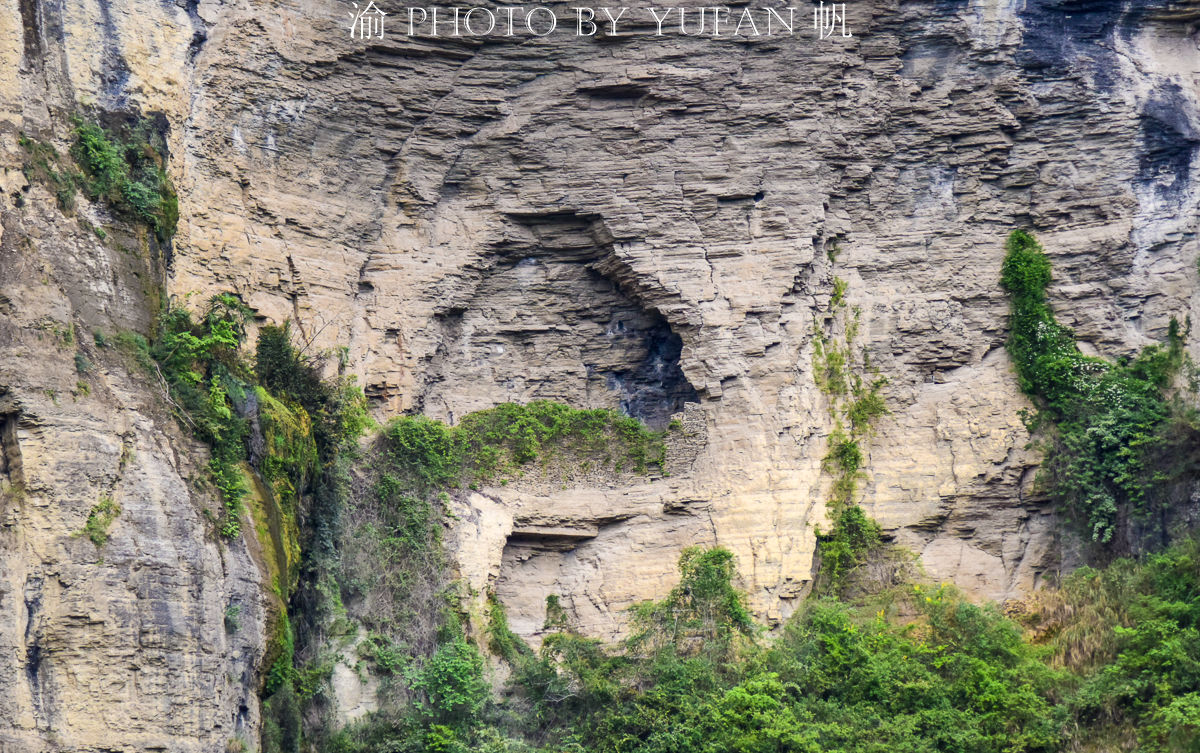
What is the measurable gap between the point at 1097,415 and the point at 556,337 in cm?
738

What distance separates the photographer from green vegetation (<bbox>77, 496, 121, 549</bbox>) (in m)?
13.2

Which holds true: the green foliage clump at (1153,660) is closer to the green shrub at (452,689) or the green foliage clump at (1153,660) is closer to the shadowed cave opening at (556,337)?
the shadowed cave opening at (556,337)

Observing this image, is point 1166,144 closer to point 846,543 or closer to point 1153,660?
point 846,543

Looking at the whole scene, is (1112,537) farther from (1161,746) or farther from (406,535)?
(406,535)

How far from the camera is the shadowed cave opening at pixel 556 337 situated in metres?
20.4

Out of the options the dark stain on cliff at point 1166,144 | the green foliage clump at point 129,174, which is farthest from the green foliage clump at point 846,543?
the green foliage clump at point 129,174

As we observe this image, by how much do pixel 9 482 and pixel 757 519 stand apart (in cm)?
966

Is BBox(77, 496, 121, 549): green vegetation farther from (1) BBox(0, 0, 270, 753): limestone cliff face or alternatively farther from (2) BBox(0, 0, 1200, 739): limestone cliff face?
(2) BBox(0, 0, 1200, 739): limestone cliff face

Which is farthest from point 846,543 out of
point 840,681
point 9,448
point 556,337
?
point 9,448

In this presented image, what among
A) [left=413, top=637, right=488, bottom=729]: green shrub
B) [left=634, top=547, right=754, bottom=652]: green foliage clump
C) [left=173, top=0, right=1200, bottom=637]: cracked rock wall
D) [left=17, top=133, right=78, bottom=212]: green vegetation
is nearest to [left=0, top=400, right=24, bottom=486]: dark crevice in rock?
[left=17, top=133, right=78, bottom=212]: green vegetation

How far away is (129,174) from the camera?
52.4 ft

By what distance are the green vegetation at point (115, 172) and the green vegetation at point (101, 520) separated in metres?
3.20

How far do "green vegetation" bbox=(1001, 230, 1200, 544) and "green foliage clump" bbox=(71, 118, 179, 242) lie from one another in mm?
11259

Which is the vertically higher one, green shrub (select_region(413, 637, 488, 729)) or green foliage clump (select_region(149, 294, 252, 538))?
green foliage clump (select_region(149, 294, 252, 538))
